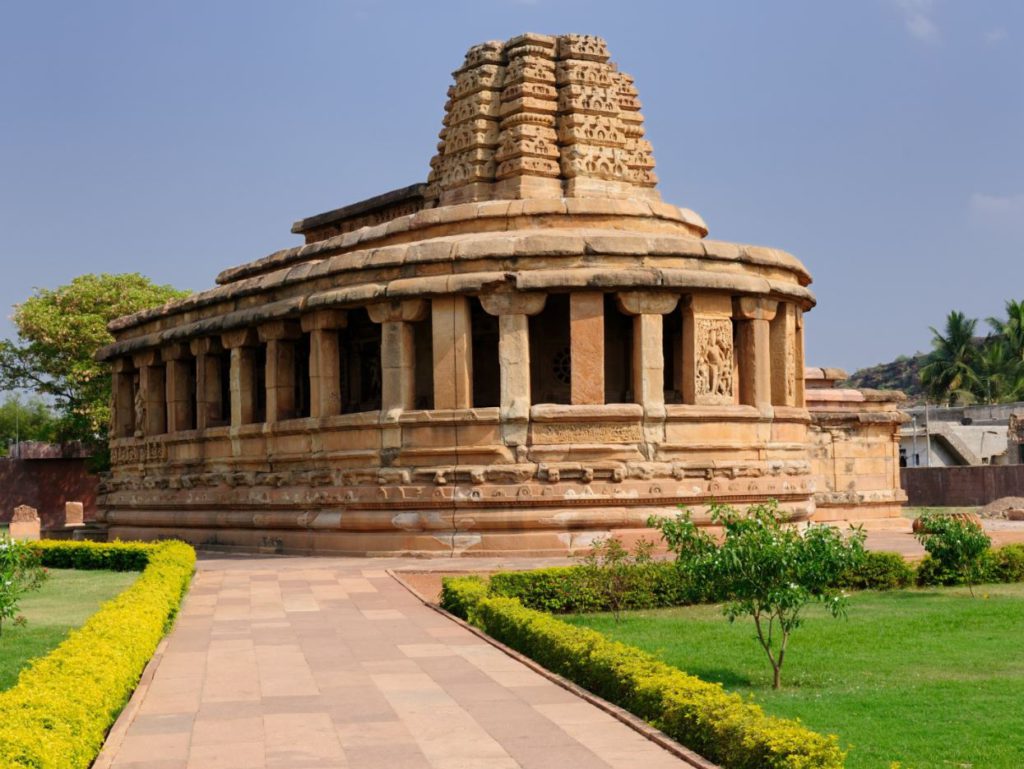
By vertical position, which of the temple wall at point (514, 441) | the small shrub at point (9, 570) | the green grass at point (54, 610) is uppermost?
the temple wall at point (514, 441)

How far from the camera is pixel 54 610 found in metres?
14.4

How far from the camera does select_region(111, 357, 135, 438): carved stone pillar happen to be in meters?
28.4

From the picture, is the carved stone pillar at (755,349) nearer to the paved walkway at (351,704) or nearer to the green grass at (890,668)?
the green grass at (890,668)

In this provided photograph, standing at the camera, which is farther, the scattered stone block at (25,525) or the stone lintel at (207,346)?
the scattered stone block at (25,525)

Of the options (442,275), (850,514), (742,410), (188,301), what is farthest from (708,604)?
(188,301)

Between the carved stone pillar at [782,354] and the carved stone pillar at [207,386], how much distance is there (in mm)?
10351

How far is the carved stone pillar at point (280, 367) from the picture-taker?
70.1 ft

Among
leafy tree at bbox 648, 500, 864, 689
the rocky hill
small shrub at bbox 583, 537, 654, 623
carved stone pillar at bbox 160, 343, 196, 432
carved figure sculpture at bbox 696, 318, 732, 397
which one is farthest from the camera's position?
the rocky hill

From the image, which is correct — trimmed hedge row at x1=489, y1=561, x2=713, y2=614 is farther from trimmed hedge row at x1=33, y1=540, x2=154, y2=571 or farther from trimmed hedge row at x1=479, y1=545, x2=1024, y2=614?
trimmed hedge row at x1=33, y1=540, x2=154, y2=571

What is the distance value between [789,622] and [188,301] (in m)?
17.0

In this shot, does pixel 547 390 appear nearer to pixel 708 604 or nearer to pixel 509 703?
pixel 708 604

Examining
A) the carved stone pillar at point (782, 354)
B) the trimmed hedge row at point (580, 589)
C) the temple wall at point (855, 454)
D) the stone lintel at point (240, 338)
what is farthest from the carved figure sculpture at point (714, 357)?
the stone lintel at point (240, 338)

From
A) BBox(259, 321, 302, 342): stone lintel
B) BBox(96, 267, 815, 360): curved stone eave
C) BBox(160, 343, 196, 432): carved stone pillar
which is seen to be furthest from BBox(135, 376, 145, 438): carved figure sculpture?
BBox(96, 267, 815, 360): curved stone eave

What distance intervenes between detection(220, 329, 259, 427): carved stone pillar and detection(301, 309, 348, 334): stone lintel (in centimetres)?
235
